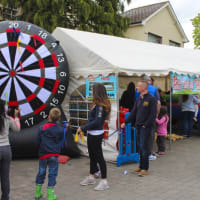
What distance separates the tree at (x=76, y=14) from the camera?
14.4 metres

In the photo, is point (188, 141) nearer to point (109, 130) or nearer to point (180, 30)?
point (109, 130)

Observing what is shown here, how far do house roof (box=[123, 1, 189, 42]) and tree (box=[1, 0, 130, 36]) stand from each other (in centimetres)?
307

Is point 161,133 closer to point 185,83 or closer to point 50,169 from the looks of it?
point 185,83

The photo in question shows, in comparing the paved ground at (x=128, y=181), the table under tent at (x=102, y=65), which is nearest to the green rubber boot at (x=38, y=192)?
the paved ground at (x=128, y=181)

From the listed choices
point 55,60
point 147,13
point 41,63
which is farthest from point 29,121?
point 147,13

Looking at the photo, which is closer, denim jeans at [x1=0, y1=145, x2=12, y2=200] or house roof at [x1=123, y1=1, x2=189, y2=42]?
denim jeans at [x1=0, y1=145, x2=12, y2=200]

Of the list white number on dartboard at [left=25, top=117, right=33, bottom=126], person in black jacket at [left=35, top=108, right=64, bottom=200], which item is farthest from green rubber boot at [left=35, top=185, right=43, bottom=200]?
white number on dartboard at [left=25, top=117, right=33, bottom=126]

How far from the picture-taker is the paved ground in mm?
4172

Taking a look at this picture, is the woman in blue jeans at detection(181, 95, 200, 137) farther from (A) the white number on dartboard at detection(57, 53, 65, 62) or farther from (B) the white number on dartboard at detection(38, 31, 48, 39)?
(B) the white number on dartboard at detection(38, 31, 48, 39)

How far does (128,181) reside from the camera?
485 centimetres

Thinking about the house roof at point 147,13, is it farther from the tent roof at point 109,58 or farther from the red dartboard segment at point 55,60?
the red dartboard segment at point 55,60

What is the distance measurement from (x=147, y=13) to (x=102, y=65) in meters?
17.1

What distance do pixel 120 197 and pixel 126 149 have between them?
1841 millimetres

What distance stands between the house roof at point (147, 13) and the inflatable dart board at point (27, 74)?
15076 millimetres
